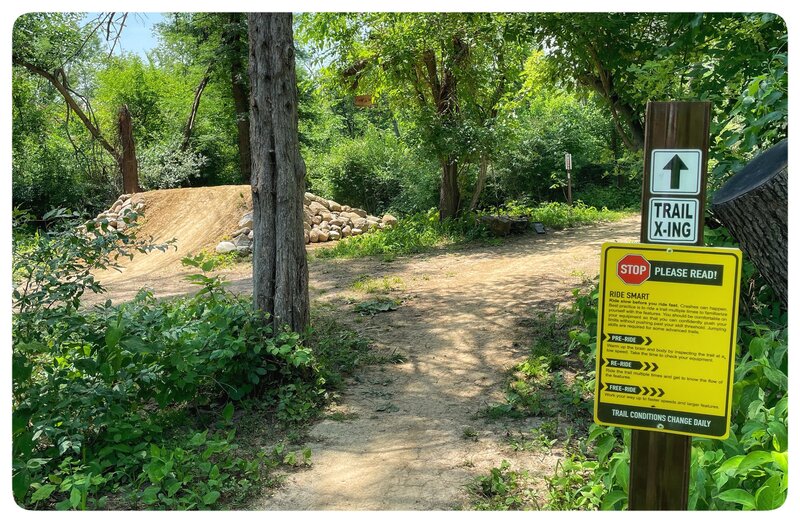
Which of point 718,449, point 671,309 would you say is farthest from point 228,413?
point 671,309

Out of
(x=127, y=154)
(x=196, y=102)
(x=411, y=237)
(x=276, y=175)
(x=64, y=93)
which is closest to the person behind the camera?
(x=276, y=175)

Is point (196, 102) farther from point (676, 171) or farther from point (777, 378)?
point (676, 171)

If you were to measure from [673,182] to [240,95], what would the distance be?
19279 mm

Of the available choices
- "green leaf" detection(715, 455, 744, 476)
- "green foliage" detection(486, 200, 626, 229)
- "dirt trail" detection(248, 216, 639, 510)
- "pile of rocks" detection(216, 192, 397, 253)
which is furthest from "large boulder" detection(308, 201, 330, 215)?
"green leaf" detection(715, 455, 744, 476)

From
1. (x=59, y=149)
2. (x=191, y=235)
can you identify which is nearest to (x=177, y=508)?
(x=191, y=235)

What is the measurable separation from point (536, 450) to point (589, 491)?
77 cm

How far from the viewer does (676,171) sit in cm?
208

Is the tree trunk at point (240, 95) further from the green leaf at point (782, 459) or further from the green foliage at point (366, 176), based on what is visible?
the green leaf at point (782, 459)

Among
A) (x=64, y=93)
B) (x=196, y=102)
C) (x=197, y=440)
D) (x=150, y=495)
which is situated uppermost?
(x=196, y=102)

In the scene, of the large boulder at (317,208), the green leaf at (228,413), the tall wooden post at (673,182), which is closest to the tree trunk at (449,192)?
the large boulder at (317,208)

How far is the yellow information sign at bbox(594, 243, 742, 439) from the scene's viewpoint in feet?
6.57

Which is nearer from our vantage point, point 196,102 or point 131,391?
point 131,391

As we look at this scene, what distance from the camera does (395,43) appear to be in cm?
1270

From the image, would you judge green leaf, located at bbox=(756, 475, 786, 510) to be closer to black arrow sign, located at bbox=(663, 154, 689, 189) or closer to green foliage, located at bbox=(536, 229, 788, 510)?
green foliage, located at bbox=(536, 229, 788, 510)
